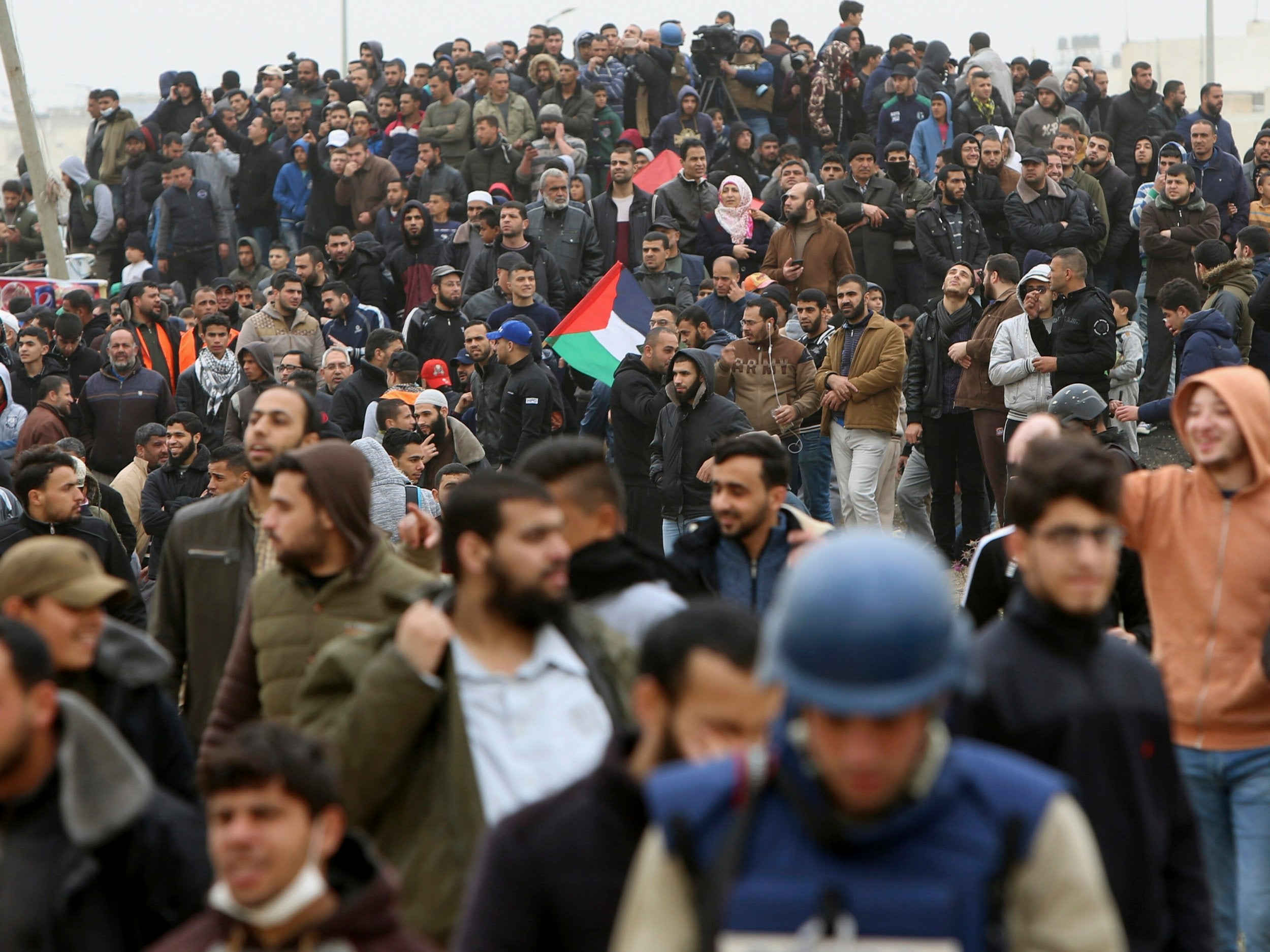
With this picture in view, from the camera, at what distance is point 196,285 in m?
18.2

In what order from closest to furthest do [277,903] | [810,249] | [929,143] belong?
1. [277,903]
2. [810,249]
3. [929,143]

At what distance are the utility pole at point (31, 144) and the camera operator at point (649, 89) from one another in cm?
655

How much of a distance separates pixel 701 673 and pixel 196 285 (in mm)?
16646

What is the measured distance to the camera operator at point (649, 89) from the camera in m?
18.9

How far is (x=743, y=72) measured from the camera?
18562mm

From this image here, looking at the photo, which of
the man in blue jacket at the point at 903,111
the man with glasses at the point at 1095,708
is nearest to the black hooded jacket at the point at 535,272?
the man in blue jacket at the point at 903,111

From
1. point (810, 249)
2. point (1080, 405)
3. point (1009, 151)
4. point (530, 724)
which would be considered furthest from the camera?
point (1009, 151)

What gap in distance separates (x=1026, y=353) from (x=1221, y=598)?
24.1ft

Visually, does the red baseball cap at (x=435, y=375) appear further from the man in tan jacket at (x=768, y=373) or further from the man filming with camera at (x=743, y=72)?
the man filming with camera at (x=743, y=72)

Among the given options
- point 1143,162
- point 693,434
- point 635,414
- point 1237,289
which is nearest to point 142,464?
point 635,414

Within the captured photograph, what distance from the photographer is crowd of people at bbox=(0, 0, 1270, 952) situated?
1839 millimetres

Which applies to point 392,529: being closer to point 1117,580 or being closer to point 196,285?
point 1117,580

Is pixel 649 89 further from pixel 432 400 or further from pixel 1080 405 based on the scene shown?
pixel 1080 405

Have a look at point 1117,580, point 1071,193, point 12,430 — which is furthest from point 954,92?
point 1117,580
